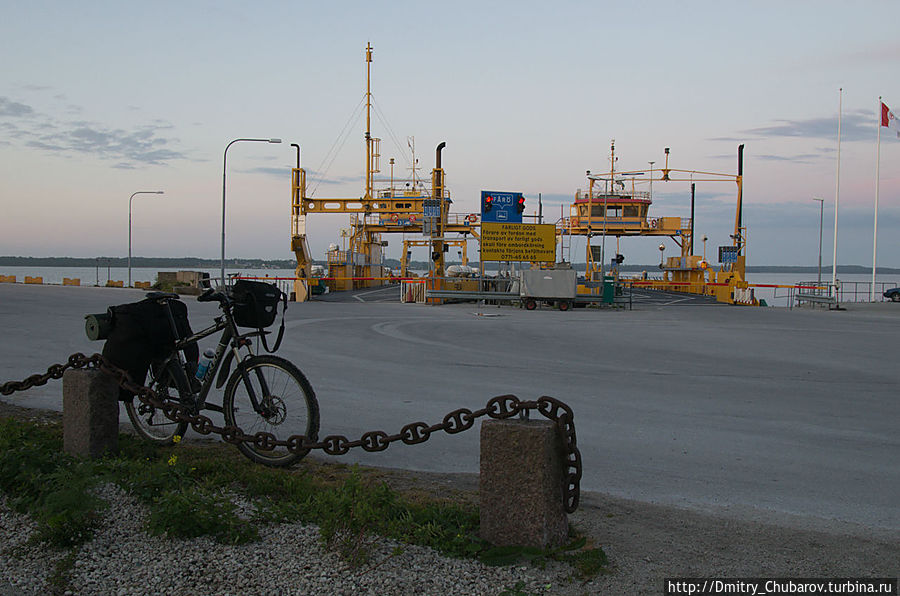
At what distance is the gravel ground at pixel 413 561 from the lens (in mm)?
3309

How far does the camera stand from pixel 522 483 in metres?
3.59

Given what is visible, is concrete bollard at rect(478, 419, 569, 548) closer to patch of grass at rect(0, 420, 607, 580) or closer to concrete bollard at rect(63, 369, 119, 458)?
patch of grass at rect(0, 420, 607, 580)

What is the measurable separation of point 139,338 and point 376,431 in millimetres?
2090

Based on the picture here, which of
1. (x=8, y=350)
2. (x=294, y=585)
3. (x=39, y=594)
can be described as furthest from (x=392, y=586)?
(x=8, y=350)

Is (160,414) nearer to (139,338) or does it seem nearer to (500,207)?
(139,338)

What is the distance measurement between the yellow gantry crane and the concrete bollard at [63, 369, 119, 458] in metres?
28.3

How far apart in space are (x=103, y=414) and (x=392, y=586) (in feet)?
8.71

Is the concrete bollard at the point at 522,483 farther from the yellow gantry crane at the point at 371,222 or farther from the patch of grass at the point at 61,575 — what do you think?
the yellow gantry crane at the point at 371,222

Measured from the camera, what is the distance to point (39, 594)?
3305mm

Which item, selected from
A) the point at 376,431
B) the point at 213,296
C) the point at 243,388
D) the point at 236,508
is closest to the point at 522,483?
the point at 376,431

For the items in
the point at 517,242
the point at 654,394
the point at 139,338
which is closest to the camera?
the point at 139,338

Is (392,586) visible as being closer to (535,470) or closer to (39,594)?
(535,470)

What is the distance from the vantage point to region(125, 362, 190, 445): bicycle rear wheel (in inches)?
211

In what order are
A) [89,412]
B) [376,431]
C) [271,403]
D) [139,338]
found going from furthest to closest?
[139,338] < [271,403] < [89,412] < [376,431]
